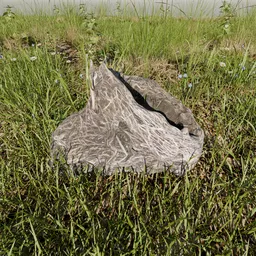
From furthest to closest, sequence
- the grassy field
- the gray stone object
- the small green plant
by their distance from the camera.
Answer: the small green plant → the gray stone object → the grassy field

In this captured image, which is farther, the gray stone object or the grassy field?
the gray stone object

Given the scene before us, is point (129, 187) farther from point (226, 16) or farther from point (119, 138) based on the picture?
point (226, 16)

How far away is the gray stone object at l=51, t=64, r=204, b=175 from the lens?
1340mm

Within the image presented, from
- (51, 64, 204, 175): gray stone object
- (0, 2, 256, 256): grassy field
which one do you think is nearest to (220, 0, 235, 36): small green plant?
(0, 2, 256, 256): grassy field

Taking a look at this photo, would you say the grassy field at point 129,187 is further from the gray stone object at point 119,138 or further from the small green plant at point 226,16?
the small green plant at point 226,16

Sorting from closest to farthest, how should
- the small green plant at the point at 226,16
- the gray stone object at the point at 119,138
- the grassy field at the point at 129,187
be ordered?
the grassy field at the point at 129,187
the gray stone object at the point at 119,138
the small green plant at the point at 226,16

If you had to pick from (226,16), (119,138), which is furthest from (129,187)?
(226,16)

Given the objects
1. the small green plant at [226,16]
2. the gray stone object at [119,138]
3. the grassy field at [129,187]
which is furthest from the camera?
the small green plant at [226,16]

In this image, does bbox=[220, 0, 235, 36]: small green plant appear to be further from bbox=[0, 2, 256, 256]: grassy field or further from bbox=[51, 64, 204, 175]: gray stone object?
bbox=[51, 64, 204, 175]: gray stone object

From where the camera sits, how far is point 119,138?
52.6 inches

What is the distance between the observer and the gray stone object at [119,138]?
1.34 metres

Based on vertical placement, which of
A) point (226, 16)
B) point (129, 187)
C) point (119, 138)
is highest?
point (226, 16)

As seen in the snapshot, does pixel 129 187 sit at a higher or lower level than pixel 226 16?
lower

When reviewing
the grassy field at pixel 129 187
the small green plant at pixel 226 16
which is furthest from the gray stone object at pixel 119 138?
the small green plant at pixel 226 16
